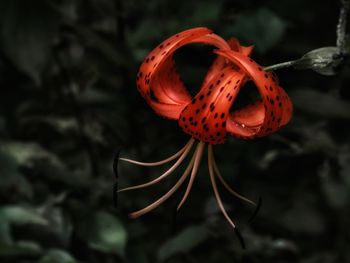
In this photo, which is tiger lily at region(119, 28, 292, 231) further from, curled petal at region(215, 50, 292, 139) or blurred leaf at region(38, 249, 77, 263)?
blurred leaf at region(38, 249, 77, 263)

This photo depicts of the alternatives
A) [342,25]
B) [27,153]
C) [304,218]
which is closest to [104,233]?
[27,153]

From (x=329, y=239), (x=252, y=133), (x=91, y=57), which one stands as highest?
(x=252, y=133)

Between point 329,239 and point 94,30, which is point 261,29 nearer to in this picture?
point 94,30

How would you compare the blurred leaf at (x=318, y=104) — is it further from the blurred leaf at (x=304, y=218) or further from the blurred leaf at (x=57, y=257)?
the blurred leaf at (x=57, y=257)

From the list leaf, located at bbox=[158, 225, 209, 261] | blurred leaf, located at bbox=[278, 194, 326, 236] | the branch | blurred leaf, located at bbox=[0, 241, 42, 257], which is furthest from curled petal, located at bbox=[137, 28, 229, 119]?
blurred leaf, located at bbox=[278, 194, 326, 236]

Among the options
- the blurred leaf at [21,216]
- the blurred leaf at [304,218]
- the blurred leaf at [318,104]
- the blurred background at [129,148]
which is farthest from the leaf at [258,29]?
the blurred leaf at [21,216]

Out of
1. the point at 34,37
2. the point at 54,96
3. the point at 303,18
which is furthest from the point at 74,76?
the point at 303,18

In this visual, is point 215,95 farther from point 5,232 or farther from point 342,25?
point 5,232

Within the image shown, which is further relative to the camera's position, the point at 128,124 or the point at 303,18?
the point at 303,18
